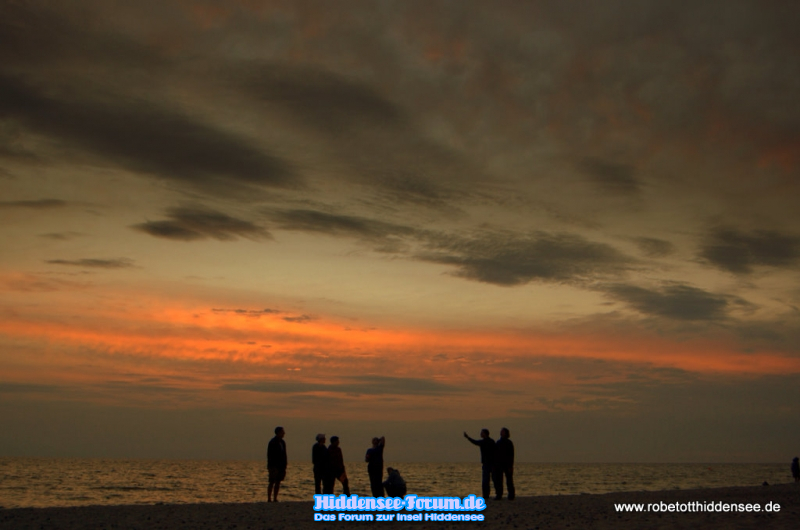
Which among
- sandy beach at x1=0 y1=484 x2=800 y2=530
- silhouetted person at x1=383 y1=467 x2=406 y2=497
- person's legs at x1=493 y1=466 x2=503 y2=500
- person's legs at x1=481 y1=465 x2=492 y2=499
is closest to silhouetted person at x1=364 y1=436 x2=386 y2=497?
silhouetted person at x1=383 y1=467 x2=406 y2=497

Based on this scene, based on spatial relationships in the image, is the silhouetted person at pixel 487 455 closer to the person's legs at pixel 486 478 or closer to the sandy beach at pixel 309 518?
the person's legs at pixel 486 478

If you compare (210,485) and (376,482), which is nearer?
(376,482)

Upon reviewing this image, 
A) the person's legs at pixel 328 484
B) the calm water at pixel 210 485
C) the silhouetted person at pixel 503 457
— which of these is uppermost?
the silhouetted person at pixel 503 457

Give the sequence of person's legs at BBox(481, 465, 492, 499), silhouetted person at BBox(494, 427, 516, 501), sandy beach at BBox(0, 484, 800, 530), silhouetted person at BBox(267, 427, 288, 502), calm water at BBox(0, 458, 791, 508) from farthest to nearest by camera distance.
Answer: calm water at BBox(0, 458, 791, 508)
silhouetted person at BBox(494, 427, 516, 501)
person's legs at BBox(481, 465, 492, 499)
silhouetted person at BBox(267, 427, 288, 502)
sandy beach at BBox(0, 484, 800, 530)

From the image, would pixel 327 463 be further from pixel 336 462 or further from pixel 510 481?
pixel 510 481

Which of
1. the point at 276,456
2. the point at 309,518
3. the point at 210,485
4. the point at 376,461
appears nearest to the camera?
the point at 309,518

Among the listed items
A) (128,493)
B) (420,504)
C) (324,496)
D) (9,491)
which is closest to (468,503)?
(420,504)

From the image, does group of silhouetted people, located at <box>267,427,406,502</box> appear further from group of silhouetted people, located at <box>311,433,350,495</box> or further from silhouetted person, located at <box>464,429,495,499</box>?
silhouetted person, located at <box>464,429,495,499</box>

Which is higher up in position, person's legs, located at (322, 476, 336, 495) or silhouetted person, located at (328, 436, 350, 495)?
silhouetted person, located at (328, 436, 350, 495)

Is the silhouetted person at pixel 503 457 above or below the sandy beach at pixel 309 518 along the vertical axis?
above

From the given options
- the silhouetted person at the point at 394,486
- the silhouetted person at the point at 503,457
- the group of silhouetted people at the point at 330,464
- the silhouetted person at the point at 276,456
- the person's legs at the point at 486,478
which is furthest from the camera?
the silhouetted person at the point at 503,457

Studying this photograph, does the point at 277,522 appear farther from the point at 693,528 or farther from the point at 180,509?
the point at 693,528

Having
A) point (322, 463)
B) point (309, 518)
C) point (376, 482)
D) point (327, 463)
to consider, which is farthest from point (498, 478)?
point (309, 518)

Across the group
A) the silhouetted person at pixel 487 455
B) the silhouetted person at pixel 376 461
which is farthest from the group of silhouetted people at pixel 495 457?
the silhouetted person at pixel 376 461
